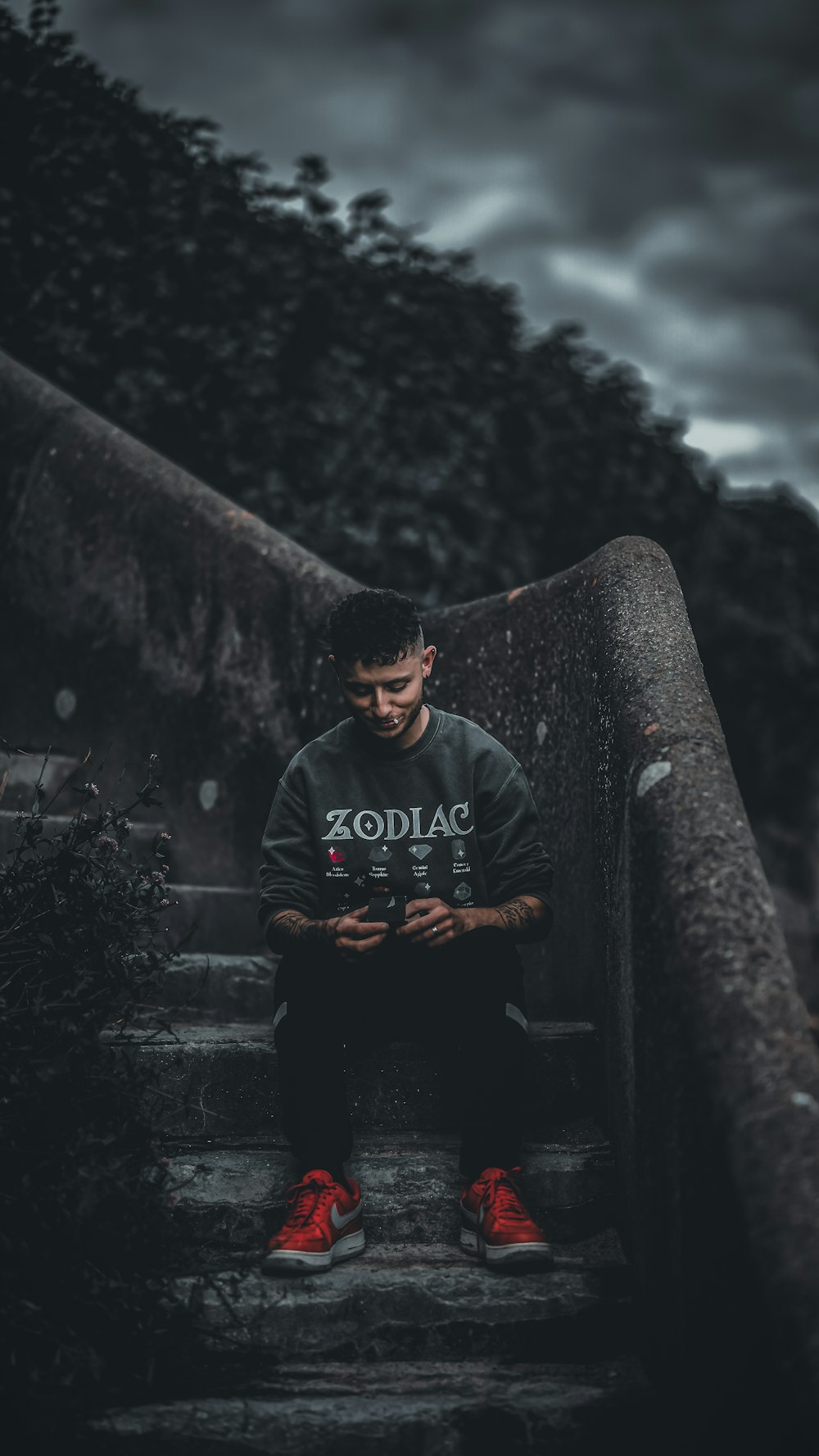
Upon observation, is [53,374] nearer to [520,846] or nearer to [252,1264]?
[520,846]

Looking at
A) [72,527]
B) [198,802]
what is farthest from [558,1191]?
[72,527]

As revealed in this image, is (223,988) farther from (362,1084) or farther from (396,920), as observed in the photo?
(396,920)

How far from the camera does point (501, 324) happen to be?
5.34 meters

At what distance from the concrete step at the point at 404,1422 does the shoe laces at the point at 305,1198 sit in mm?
258

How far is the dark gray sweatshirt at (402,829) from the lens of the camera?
7.24 ft

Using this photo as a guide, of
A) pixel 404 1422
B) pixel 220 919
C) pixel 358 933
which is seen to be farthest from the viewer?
pixel 220 919

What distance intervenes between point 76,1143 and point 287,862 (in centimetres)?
67

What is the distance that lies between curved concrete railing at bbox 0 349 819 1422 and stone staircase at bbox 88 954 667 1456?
0.34 ft

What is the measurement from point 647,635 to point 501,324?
3.59m

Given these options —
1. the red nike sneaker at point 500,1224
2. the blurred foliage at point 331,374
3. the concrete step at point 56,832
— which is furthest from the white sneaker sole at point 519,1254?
the blurred foliage at point 331,374

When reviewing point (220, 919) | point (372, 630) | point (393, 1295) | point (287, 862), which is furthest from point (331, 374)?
point (393, 1295)

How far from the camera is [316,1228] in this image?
1.85 meters

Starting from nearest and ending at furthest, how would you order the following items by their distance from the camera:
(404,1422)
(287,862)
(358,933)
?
(404,1422) < (358,933) < (287,862)

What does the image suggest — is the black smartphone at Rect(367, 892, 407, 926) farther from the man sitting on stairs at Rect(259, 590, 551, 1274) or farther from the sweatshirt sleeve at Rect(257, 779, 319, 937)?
the sweatshirt sleeve at Rect(257, 779, 319, 937)
